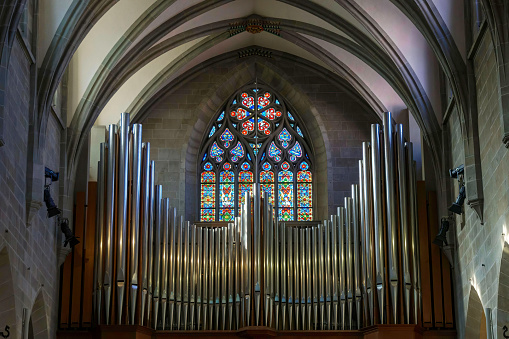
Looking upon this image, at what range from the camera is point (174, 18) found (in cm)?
2062

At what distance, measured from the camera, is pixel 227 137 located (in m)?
24.0

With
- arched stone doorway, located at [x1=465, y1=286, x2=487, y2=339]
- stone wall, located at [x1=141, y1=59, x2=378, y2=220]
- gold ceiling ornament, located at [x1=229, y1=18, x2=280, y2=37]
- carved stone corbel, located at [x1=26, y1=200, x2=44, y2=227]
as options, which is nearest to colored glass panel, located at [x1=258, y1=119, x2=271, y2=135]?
stone wall, located at [x1=141, y1=59, x2=378, y2=220]

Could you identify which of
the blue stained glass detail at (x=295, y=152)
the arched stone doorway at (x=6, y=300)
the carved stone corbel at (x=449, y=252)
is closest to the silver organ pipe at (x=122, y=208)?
the arched stone doorway at (x=6, y=300)

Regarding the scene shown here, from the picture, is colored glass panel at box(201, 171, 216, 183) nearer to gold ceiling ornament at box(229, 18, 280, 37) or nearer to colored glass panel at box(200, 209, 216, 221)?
colored glass panel at box(200, 209, 216, 221)

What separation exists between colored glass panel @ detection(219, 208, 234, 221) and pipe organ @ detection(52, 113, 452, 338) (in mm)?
3046

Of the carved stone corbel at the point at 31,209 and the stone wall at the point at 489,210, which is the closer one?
the stone wall at the point at 489,210

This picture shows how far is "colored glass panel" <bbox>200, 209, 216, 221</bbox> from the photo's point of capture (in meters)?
23.2

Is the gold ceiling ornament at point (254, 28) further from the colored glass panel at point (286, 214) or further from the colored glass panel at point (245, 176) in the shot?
the colored glass panel at point (286, 214)

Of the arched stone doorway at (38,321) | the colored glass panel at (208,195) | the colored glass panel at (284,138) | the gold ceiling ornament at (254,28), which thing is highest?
the gold ceiling ornament at (254,28)

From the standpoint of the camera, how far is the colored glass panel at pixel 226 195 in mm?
23312

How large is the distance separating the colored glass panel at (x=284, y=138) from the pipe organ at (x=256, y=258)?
12.8 feet

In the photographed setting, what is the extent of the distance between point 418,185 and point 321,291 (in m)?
2.83

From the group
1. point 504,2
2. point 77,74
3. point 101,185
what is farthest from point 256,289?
point 504,2

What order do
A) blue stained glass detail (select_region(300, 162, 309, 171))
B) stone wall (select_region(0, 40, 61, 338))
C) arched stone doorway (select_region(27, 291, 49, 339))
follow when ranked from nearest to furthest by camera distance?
1. stone wall (select_region(0, 40, 61, 338))
2. arched stone doorway (select_region(27, 291, 49, 339))
3. blue stained glass detail (select_region(300, 162, 309, 171))
